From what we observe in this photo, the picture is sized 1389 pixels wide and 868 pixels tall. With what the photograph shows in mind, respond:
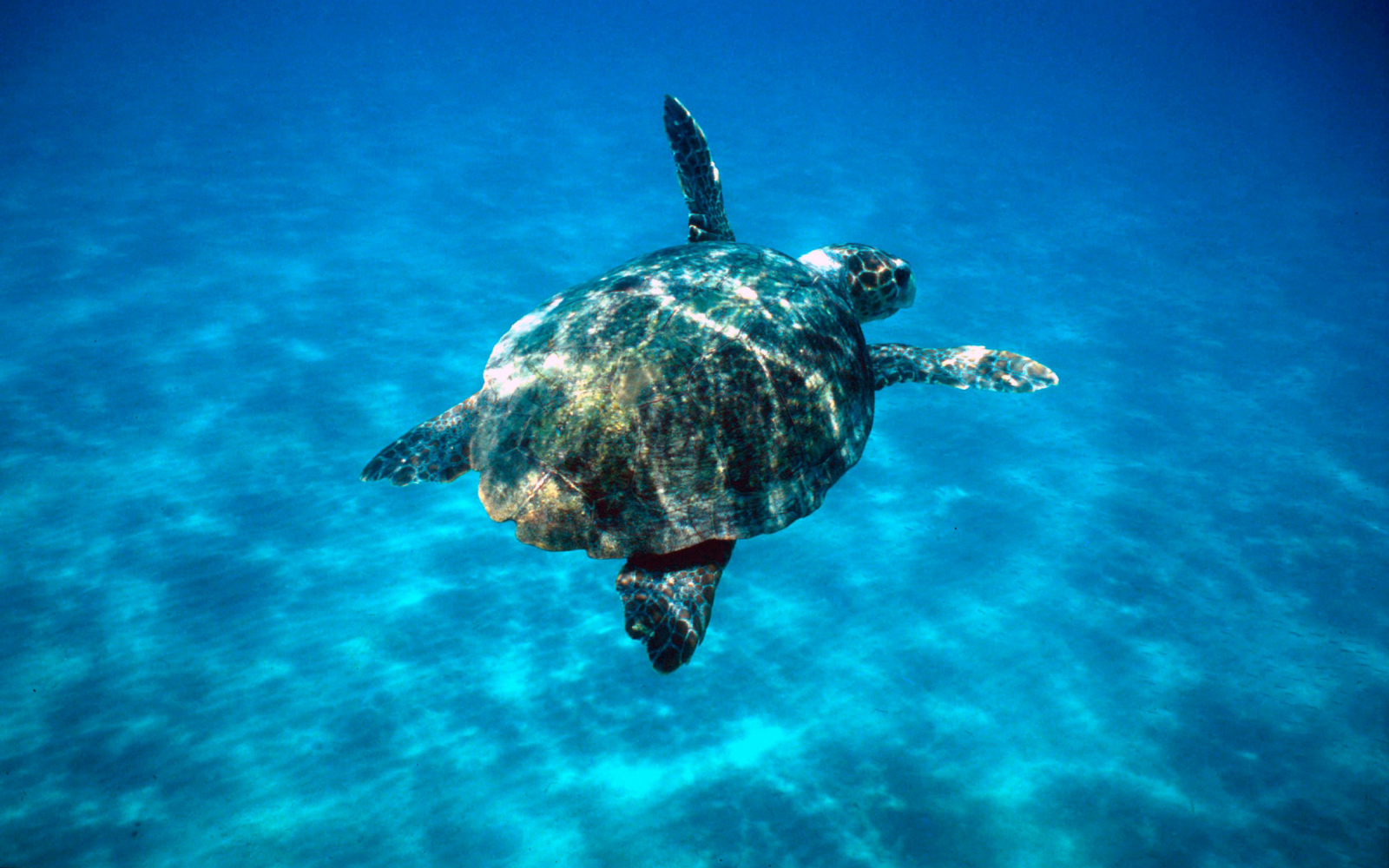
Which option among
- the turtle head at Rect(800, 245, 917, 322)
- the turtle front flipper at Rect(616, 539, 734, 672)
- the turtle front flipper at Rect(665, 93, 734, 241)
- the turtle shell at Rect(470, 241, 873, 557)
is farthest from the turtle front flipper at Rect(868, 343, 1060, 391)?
the turtle front flipper at Rect(616, 539, 734, 672)

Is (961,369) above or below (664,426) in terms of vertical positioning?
above

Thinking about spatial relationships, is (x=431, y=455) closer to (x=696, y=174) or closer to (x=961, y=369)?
(x=696, y=174)

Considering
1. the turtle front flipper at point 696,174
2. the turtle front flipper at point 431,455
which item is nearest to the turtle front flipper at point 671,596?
the turtle front flipper at point 431,455

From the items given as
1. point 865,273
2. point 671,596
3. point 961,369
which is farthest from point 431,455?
point 961,369

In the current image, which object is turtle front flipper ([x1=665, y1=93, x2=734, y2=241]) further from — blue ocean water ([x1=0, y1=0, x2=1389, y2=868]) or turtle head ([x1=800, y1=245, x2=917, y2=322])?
blue ocean water ([x1=0, y1=0, x2=1389, y2=868])

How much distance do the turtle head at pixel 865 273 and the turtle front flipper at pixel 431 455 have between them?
11.3ft

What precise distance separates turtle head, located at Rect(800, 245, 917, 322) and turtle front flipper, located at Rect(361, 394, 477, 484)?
3.43m

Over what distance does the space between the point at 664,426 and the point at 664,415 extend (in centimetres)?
7

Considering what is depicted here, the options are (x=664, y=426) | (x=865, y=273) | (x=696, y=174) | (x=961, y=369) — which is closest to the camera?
(x=664, y=426)

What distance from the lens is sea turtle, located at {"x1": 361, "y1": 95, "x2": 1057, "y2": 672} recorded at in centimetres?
389

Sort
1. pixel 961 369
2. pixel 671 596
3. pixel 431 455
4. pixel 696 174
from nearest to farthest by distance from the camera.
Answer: pixel 671 596 → pixel 431 455 → pixel 961 369 → pixel 696 174

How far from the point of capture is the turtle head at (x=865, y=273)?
6230 millimetres

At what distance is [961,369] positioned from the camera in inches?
232

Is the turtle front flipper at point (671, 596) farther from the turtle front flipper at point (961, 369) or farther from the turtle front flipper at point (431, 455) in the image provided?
the turtle front flipper at point (961, 369)
